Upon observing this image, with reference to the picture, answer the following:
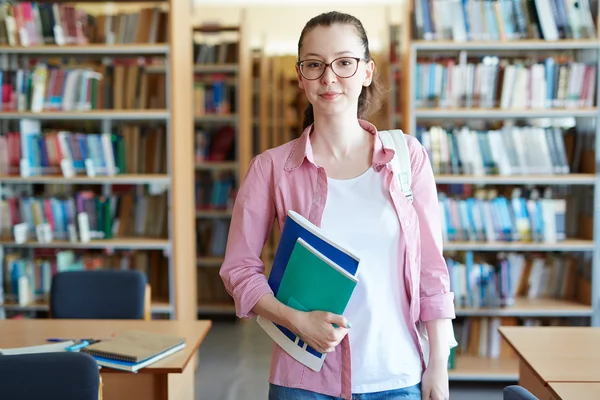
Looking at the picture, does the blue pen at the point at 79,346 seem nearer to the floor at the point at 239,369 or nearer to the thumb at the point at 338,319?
the thumb at the point at 338,319

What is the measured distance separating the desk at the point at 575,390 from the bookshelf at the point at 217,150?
3.77m

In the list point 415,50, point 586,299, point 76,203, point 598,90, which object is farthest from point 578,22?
point 76,203

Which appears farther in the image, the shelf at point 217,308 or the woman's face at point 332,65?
the shelf at point 217,308

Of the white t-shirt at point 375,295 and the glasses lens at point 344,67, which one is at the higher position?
the glasses lens at point 344,67

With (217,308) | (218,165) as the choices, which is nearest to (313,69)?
(218,165)

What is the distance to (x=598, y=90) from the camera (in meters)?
3.80

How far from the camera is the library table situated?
2023mm

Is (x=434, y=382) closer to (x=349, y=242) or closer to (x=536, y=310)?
(x=349, y=242)

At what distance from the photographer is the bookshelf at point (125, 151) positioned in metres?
3.97

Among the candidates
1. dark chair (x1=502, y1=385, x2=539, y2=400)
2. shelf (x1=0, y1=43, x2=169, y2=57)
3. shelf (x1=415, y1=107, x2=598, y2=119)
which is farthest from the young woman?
shelf (x1=0, y1=43, x2=169, y2=57)

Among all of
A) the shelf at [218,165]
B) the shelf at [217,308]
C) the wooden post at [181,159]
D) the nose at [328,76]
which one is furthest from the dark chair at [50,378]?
the shelf at [218,165]

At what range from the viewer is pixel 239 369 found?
4.32 meters

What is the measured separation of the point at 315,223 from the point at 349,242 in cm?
9

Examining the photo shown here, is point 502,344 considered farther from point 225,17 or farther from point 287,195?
point 225,17
